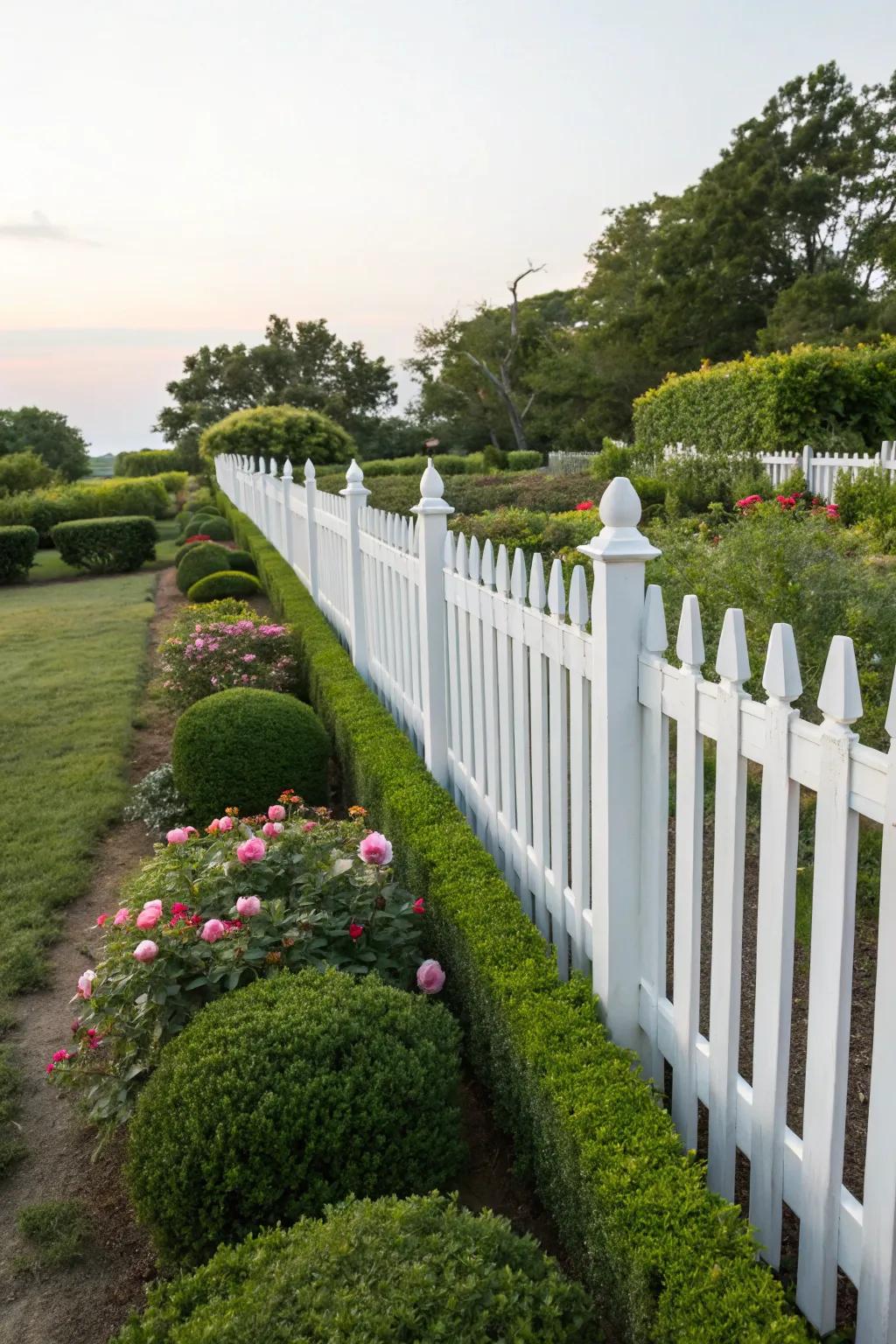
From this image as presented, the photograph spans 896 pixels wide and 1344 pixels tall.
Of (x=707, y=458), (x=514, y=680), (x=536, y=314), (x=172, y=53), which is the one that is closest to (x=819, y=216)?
(x=536, y=314)

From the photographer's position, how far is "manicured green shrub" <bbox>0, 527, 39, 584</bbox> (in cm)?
1808

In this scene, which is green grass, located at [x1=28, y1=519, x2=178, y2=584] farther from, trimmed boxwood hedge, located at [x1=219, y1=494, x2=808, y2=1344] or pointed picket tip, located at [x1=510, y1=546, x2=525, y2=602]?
pointed picket tip, located at [x1=510, y1=546, x2=525, y2=602]

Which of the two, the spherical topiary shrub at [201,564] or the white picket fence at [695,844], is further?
the spherical topiary shrub at [201,564]

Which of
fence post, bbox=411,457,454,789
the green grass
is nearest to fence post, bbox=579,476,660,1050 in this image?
fence post, bbox=411,457,454,789

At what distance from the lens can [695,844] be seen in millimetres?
2029

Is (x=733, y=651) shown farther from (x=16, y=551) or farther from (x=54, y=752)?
(x=16, y=551)

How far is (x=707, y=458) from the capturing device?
14.7 metres

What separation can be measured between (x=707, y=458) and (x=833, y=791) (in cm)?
1408

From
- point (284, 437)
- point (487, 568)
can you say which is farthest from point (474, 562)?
point (284, 437)

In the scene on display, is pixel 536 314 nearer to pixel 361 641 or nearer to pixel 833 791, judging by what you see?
pixel 361 641

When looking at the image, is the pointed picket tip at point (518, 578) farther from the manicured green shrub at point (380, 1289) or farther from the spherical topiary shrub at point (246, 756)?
the spherical topiary shrub at point (246, 756)

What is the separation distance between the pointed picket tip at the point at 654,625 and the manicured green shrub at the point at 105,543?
1841 centimetres

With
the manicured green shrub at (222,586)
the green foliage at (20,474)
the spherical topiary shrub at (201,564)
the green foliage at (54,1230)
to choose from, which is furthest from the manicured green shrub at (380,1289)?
the green foliage at (20,474)

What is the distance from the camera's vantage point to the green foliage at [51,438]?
50.0 meters
